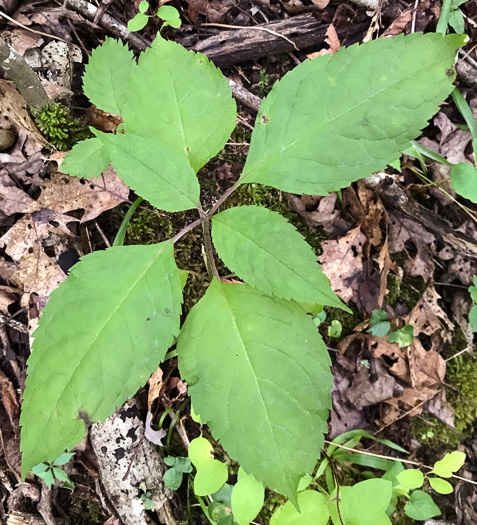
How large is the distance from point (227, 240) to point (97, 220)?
123 cm

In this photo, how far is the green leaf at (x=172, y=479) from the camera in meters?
2.40

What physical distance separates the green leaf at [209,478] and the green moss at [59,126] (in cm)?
200

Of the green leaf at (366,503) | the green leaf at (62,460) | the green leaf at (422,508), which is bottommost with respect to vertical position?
the green leaf at (422,508)

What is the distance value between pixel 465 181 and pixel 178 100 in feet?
6.06

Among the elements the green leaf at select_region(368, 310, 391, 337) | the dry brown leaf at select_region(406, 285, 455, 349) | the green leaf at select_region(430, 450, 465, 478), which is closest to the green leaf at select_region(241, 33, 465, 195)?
the green leaf at select_region(368, 310, 391, 337)

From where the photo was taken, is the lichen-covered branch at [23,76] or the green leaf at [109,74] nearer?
the lichen-covered branch at [23,76]

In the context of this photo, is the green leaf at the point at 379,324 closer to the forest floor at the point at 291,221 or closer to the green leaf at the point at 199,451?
the forest floor at the point at 291,221

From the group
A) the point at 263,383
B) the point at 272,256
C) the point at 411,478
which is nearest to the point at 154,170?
the point at 272,256

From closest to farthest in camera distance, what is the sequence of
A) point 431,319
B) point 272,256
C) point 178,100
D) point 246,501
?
1. point 272,256
2. point 178,100
3. point 246,501
4. point 431,319

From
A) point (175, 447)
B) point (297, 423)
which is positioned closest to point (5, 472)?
point (175, 447)

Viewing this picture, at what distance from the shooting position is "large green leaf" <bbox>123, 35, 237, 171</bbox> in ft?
5.74

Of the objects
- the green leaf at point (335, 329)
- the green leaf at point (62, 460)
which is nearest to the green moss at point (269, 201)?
the green leaf at point (335, 329)

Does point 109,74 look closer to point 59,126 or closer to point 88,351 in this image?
point 59,126

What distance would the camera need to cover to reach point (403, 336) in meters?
2.75
